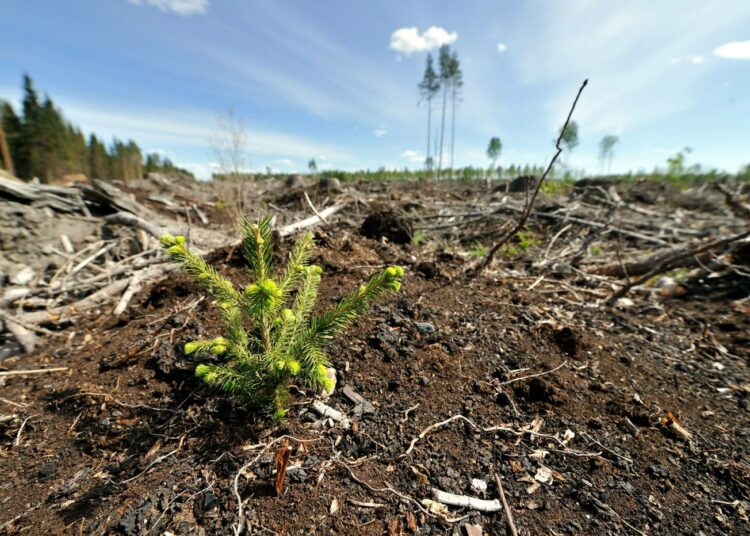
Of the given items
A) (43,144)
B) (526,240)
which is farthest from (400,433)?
(43,144)

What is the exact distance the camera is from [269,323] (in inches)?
67.6

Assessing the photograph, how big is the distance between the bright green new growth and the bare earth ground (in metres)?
0.38

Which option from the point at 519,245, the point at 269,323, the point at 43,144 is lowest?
the point at 519,245

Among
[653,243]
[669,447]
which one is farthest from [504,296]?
[653,243]

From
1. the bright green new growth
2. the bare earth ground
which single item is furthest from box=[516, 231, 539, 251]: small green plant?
the bright green new growth

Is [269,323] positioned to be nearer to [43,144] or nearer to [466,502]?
[466,502]

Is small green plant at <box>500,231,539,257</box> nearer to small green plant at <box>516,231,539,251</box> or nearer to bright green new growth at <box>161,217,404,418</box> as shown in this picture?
small green plant at <box>516,231,539,251</box>

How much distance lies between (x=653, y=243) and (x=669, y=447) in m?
5.65

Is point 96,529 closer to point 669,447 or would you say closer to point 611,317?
point 669,447

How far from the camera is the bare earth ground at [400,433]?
147 cm

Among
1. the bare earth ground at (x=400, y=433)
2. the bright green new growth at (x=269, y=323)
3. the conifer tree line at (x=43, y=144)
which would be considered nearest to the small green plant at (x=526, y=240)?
the bare earth ground at (x=400, y=433)

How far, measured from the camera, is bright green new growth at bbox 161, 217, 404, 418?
1.44 metres

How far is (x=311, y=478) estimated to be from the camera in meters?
1.56

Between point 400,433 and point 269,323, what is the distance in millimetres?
1023
